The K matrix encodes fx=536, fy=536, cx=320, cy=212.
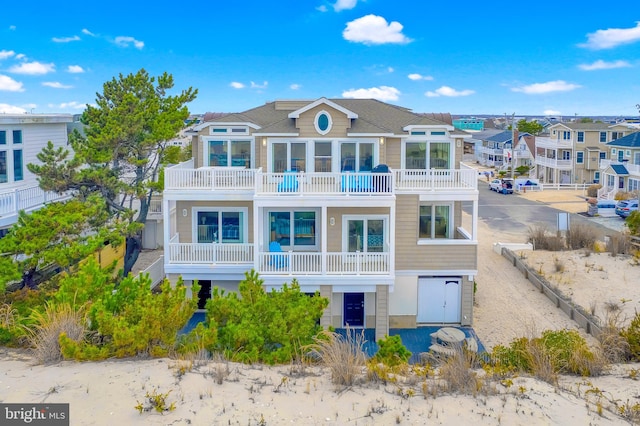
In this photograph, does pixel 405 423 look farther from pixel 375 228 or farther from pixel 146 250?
pixel 146 250

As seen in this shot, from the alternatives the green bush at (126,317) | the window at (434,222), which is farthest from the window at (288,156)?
the green bush at (126,317)

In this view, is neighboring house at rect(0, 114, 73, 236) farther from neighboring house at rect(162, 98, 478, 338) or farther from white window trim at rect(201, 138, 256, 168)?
white window trim at rect(201, 138, 256, 168)

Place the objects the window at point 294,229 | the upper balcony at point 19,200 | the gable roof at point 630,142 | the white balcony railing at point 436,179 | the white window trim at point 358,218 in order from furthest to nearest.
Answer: the gable roof at point 630,142
the window at point 294,229
the white window trim at point 358,218
the white balcony railing at point 436,179
the upper balcony at point 19,200

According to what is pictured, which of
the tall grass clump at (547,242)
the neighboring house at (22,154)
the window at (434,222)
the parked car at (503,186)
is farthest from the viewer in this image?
the parked car at (503,186)

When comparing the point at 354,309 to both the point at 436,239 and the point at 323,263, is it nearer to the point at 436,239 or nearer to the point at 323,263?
the point at 323,263

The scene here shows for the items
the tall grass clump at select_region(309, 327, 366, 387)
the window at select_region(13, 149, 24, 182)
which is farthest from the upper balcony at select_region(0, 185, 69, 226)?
the tall grass clump at select_region(309, 327, 366, 387)

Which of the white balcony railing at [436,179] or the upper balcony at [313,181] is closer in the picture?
the upper balcony at [313,181]

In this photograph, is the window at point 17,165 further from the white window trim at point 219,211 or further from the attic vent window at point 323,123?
the attic vent window at point 323,123
